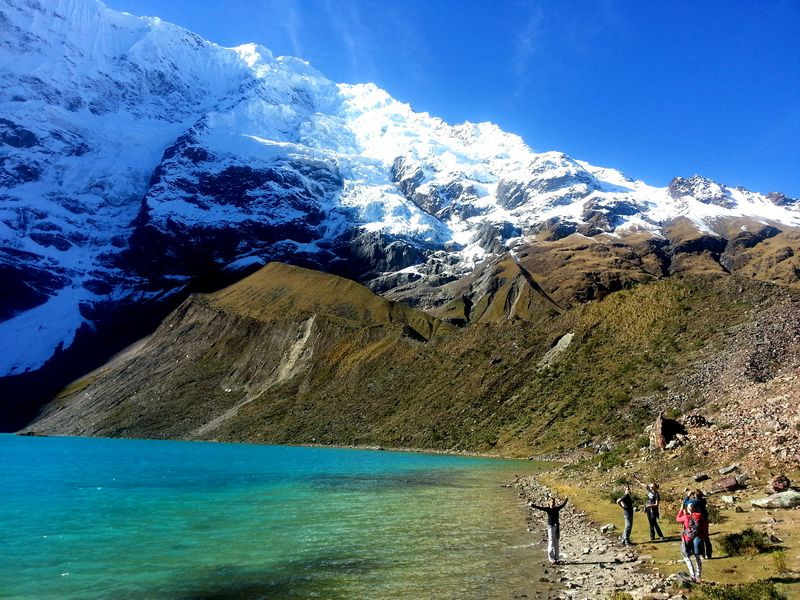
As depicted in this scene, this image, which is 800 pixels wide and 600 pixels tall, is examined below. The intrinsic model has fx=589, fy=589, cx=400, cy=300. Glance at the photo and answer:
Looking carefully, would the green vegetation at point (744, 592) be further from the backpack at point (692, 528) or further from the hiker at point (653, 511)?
the hiker at point (653, 511)

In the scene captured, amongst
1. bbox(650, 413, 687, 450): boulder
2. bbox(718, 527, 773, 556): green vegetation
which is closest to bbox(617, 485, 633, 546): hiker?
bbox(718, 527, 773, 556): green vegetation

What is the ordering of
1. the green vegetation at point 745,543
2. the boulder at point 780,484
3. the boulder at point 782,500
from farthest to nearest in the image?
the boulder at point 780,484 → the boulder at point 782,500 → the green vegetation at point 745,543

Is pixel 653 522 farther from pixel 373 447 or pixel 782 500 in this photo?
pixel 373 447

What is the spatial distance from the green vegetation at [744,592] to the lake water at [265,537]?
4.77 m

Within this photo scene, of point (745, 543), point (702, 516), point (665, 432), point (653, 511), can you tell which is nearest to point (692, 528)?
point (702, 516)

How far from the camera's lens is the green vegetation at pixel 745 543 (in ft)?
56.1

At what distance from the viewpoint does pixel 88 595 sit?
17.3 metres

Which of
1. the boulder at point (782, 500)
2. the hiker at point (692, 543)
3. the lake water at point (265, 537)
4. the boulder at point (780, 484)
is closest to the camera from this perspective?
the hiker at point (692, 543)

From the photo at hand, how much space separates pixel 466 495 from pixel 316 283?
16042 cm

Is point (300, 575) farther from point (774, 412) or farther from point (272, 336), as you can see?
point (272, 336)

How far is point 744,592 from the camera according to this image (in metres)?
13.1

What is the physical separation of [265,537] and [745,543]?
1819 cm

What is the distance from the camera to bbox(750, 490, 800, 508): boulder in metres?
21.1

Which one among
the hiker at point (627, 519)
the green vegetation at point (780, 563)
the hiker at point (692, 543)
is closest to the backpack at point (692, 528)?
the hiker at point (692, 543)
